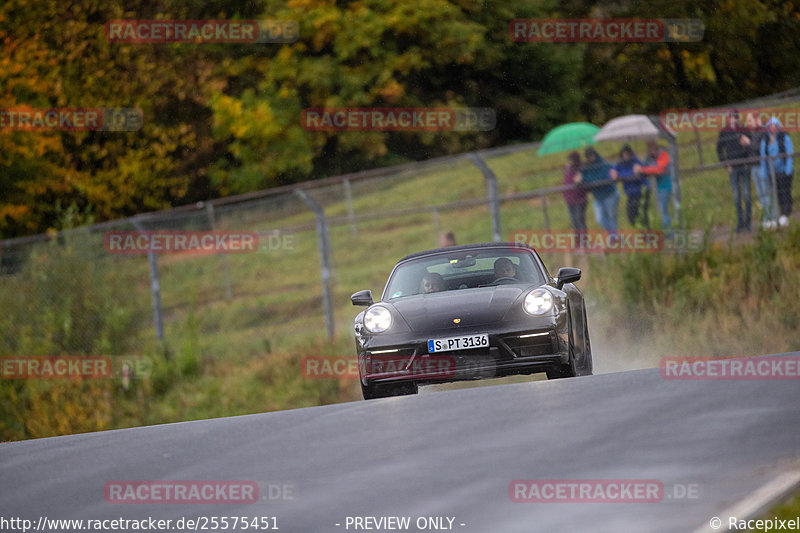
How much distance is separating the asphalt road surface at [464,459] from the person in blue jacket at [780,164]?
7643 mm

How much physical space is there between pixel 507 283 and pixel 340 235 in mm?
20258

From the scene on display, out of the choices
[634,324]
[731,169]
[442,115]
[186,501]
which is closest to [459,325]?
[186,501]

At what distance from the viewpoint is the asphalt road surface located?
7.14 metres

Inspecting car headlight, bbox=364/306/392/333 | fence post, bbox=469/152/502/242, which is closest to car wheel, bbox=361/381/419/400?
car headlight, bbox=364/306/392/333

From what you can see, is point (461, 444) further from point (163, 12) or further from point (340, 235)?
point (163, 12)

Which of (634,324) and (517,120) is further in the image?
(517,120)

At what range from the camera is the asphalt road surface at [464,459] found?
23.4 feet

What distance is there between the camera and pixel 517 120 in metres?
43.1

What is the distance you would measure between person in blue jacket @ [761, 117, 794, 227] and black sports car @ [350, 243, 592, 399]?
8490 millimetres

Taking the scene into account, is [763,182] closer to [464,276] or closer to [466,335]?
[464,276]

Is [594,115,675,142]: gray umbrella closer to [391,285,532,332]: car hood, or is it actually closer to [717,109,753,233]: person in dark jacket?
[717,109,753,233]: person in dark jacket

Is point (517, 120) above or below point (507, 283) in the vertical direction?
above

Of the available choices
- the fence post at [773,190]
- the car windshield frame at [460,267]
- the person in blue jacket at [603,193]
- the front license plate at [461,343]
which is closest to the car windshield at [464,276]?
the car windshield frame at [460,267]

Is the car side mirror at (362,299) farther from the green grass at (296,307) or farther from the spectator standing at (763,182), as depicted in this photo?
the spectator standing at (763,182)
